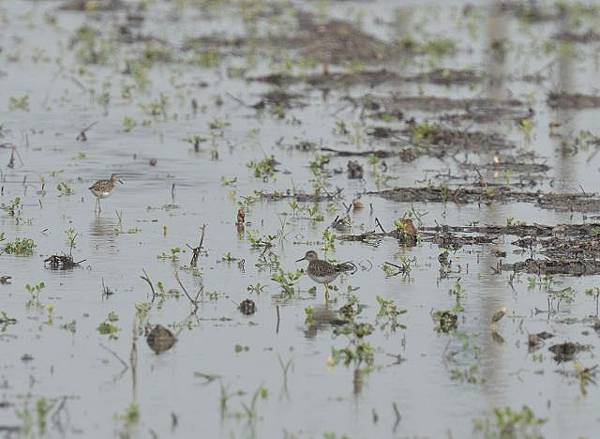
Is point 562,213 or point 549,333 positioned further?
point 562,213

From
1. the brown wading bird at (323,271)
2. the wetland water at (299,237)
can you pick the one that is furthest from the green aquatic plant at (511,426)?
the brown wading bird at (323,271)

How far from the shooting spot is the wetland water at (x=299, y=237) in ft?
29.7

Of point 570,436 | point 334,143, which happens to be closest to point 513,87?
point 334,143

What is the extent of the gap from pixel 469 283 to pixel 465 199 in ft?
11.3

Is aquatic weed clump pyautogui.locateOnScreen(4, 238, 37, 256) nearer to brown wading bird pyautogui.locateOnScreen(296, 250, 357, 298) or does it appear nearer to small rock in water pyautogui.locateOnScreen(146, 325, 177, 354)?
brown wading bird pyautogui.locateOnScreen(296, 250, 357, 298)

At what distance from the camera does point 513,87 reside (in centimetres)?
2361

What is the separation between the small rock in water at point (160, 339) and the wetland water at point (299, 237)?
3 cm

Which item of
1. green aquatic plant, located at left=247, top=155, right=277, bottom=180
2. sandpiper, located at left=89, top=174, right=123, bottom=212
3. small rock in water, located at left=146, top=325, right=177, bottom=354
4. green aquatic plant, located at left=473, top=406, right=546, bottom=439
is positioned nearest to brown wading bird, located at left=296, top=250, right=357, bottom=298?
small rock in water, located at left=146, top=325, right=177, bottom=354

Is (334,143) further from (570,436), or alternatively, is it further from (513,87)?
(570,436)

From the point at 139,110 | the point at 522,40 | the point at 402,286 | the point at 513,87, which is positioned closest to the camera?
the point at 402,286

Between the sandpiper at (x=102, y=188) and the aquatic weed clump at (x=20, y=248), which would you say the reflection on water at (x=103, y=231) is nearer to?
the sandpiper at (x=102, y=188)

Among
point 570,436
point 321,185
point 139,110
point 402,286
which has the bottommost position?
point 570,436

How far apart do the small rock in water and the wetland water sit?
3 centimetres

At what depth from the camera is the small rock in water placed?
996 centimetres
